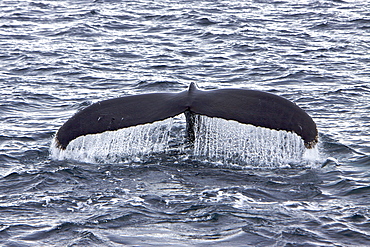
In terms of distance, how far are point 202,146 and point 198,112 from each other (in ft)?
4.78

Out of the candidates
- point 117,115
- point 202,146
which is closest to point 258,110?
point 202,146

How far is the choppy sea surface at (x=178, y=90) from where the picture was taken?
22.3ft

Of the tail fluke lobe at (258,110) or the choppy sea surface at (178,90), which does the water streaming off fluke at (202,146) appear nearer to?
the choppy sea surface at (178,90)

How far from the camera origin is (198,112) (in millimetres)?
7836

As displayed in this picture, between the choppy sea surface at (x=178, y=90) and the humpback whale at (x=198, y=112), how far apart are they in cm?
72

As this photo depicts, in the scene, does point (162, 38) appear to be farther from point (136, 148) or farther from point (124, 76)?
point (136, 148)

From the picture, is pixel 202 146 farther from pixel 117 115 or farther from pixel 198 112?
pixel 117 115

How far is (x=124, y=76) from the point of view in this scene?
14.9 m

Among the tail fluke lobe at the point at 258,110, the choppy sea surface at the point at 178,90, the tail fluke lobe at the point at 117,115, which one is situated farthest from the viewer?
the tail fluke lobe at the point at 117,115

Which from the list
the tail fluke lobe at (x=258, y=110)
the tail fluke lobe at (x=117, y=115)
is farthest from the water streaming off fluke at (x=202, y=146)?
the tail fluke lobe at (x=117, y=115)

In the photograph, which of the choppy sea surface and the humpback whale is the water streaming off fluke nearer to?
the choppy sea surface

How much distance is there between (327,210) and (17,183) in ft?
12.8

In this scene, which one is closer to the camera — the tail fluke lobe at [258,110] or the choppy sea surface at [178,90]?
the choppy sea surface at [178,90]

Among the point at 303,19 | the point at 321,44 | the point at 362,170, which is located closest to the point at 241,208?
the point at 362,170
